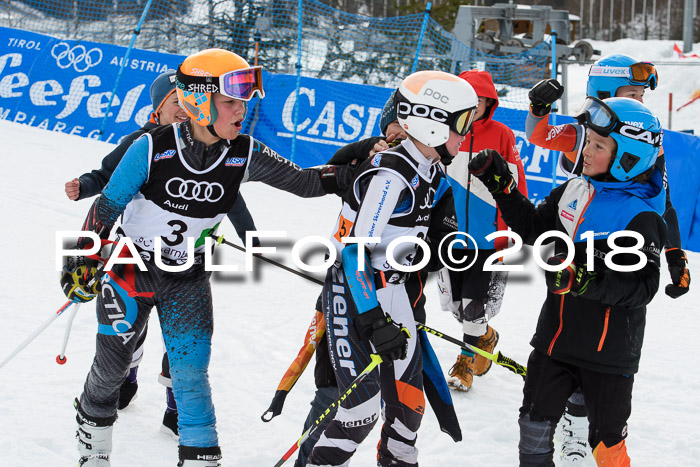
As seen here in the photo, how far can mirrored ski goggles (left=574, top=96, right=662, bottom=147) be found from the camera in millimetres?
3336

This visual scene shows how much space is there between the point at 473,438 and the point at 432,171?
1982 mm

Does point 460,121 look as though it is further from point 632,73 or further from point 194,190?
point 632,73

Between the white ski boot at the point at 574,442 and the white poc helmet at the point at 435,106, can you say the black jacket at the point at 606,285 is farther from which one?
the white poc helmet at the point at 435,106

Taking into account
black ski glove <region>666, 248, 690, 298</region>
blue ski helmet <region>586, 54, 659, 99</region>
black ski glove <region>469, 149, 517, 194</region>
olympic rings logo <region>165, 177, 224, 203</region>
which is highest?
blue ski helmet <region>586, 54, 659, 99</region>

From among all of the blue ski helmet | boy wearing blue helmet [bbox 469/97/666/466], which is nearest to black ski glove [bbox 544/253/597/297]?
boy wearing blue helmet [bbox 469/97/666/466]

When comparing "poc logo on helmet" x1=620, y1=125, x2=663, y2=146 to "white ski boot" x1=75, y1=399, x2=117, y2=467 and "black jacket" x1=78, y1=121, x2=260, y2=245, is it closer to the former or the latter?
"black jacket" x1=78, y1=121, x2=260, y2=245

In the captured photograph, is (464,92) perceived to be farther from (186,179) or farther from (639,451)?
(639,451)

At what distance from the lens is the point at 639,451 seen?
4410mm

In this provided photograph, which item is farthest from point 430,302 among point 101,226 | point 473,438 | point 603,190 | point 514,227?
point 101,226

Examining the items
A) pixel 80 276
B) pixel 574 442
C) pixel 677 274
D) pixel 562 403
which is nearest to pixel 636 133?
pixel 677 274

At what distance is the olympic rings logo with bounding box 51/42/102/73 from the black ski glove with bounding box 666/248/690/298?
9952 millimetres

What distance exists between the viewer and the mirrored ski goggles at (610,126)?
334 cm

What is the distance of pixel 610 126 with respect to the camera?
335cm

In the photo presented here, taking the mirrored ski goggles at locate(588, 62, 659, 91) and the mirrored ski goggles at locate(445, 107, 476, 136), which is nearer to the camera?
the mirrored ski goggles at locate(445, 107, 476, 136)
